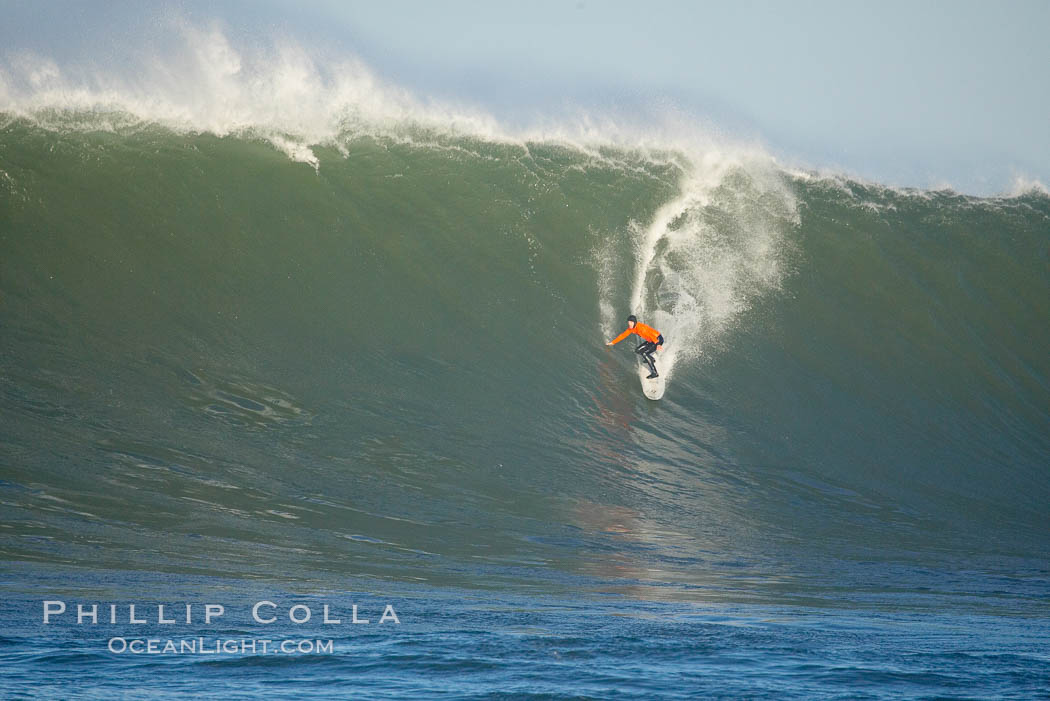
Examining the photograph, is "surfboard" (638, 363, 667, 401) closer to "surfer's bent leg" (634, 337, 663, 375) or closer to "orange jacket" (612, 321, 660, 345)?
"surfer's bent leg" (634, 337, 663, 375)

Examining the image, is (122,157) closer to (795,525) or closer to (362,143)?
(362,143)

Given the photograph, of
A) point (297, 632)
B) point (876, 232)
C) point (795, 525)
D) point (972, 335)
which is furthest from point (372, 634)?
point (876, 232)

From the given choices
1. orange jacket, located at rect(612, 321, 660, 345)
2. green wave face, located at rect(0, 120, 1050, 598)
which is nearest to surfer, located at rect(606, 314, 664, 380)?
orange jacket, located at rect(612, 321, 660, 345)

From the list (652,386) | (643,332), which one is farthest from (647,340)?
(652,386)

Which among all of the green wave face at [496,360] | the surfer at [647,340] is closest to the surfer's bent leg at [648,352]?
the surfer at [647,340]

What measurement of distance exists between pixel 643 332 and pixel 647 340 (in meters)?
0.12

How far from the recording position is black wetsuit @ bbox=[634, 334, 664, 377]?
34.9 feet

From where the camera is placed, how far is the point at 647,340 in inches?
424

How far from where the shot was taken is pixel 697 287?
12242mm

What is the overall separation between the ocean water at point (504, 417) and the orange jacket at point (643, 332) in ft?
1.31

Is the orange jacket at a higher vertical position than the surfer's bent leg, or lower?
higher

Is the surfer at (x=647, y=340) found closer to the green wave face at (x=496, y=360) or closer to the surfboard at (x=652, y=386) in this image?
the surfboard at (x=652, y=386)

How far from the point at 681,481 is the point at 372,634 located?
5.04 m

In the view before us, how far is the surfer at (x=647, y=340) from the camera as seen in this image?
34.9 ft
